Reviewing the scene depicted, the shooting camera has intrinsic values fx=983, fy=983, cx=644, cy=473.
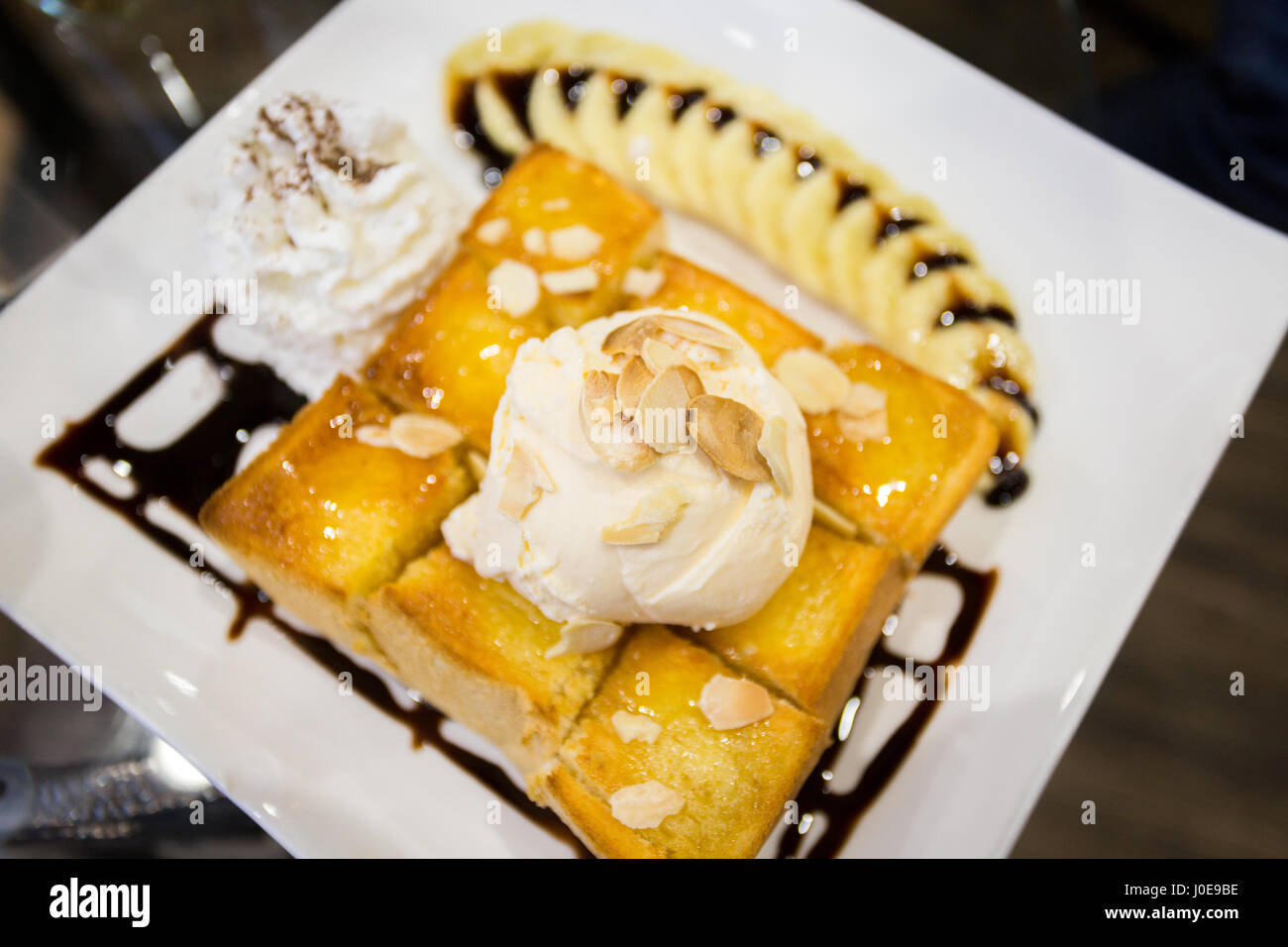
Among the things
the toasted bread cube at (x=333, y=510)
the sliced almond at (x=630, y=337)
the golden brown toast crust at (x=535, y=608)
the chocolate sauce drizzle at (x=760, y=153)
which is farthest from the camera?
the chocolate sauce drizzle at (x=760, y=153)

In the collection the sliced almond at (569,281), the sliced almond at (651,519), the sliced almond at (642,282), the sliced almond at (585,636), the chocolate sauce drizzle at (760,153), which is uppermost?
the chocolate sauce drizzle at (760,153)

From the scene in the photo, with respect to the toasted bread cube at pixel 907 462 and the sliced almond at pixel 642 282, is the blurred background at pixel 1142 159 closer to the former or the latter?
the toasted bread cube at pixel 907 462

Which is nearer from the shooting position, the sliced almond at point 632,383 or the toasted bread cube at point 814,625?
the sliced almond at point 632,383

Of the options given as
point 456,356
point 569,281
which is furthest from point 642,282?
point 456,356

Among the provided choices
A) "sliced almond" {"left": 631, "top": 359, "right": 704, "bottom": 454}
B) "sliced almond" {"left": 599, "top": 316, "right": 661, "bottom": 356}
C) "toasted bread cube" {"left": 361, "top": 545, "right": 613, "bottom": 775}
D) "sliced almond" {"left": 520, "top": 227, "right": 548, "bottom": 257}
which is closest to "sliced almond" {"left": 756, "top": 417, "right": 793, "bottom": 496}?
"sliced almond" {"left": 631, "top": 359, "right": 704, "bottom": 454}

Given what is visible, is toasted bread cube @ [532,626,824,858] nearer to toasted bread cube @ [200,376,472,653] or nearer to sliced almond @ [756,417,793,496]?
sliced almond @ [756,417,793,496]

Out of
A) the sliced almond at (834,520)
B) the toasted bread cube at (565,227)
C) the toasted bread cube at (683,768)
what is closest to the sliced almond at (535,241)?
the toasted bread cube at (565,227)

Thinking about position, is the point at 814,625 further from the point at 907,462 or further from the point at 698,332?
the point at 698,332

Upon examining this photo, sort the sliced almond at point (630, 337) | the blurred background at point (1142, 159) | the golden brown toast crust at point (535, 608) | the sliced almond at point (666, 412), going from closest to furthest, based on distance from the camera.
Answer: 1. the sliced almond at point (666, 412)
2. the sliced almond at point (630, 337)
3. the golden brown toast crust at point (535, 608)
4. the blurred background at point (1142, 159)

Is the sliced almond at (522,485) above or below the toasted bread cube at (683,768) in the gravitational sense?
above
